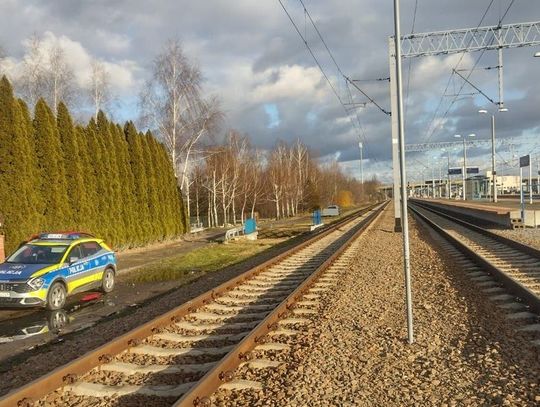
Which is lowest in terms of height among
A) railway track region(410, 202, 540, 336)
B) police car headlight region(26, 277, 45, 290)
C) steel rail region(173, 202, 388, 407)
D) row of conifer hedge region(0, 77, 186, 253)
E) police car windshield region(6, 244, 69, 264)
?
railway track region(410, 202, 540, 336)

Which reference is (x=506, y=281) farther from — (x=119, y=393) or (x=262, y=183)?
(x=262, y=183)

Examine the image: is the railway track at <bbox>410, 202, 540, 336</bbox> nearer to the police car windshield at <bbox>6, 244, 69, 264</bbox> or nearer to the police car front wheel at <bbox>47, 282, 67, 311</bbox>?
the police car front wheel at <bbox>47, 282, 67, 311</bbox>

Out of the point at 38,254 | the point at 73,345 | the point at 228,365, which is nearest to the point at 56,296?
the point at 38,254

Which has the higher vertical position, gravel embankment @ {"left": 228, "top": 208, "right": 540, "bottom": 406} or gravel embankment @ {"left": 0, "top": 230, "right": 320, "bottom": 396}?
gravel embankment @ {"left": 228, "top": 208, "right": 540, "bottom": 406}

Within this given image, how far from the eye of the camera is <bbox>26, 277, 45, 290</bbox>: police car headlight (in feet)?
34.1

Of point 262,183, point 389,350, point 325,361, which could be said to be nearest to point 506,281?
point 389,350

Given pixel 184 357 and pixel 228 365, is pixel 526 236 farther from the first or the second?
pixel 228 365

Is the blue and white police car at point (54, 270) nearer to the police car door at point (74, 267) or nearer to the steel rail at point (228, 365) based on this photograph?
the police car door at point (74, 267)

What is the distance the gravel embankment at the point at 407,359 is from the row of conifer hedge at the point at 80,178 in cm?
1469

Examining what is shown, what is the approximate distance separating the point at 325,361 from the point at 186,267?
12967mm

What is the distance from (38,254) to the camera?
38.9 ft

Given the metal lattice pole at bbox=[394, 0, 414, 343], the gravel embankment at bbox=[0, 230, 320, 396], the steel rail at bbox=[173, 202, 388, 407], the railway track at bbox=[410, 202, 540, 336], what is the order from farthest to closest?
the railway track at bbox=[410, 202, 540, 336], the metal lattice pole at bbox=[394, 0, 414, 343], the gravel embankment at bbox=[0, 230, 320, 396], the steel rail at bbox=[173, 202, 388, 407]

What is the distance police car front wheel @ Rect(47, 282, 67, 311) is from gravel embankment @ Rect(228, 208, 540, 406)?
595cm

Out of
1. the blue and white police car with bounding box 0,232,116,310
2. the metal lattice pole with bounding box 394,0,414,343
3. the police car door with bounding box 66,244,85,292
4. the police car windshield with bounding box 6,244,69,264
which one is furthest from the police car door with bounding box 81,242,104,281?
the metal lattice pole with bounding box 394,0,414,343
